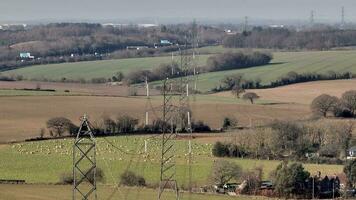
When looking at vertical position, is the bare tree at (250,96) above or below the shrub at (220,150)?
above

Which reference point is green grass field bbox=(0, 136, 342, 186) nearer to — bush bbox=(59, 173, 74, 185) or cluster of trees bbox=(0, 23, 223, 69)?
bush bbox=(59, 173, 74, 185)

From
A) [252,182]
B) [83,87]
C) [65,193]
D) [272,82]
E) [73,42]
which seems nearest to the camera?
[65,193]

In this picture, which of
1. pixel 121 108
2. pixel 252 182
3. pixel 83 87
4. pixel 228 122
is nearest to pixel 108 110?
pixel 121 108

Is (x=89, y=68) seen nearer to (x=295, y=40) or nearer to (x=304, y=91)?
(x=304, y=91)

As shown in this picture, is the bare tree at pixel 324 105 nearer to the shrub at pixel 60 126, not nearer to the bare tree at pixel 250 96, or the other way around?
the bare tree at pixel 250 96

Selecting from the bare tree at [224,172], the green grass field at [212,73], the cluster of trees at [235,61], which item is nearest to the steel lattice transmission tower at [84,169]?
the bare tree at [224,172]

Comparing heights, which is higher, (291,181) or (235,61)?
(235,61)

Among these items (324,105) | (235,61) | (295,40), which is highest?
(295,40)
